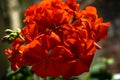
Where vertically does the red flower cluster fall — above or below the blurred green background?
below

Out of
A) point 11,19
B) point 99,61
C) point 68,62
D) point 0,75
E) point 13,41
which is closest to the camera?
point 68,62

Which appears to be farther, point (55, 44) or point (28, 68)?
point (28, 68)

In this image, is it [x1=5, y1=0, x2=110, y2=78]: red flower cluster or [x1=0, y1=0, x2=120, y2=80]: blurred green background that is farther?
→ [x1=0, y1=0, x2=120, y2=80]: blurred green background

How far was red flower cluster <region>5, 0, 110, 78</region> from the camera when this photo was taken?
145 cm

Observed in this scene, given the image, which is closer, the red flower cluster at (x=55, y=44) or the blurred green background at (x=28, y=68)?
the red flower cluster at (x=55, y=44)

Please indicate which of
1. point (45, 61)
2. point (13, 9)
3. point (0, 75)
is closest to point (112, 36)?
point (13, 9)

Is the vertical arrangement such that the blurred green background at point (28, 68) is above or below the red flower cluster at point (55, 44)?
above

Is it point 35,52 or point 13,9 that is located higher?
point 13,9

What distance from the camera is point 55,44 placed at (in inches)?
58.0

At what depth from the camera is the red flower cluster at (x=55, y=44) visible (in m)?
1.45

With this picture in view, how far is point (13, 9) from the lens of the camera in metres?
3.36

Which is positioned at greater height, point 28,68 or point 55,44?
point 28,68

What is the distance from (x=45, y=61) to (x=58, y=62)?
0.04 meters

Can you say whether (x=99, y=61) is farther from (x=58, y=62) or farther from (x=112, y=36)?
(x=112, y=36)
